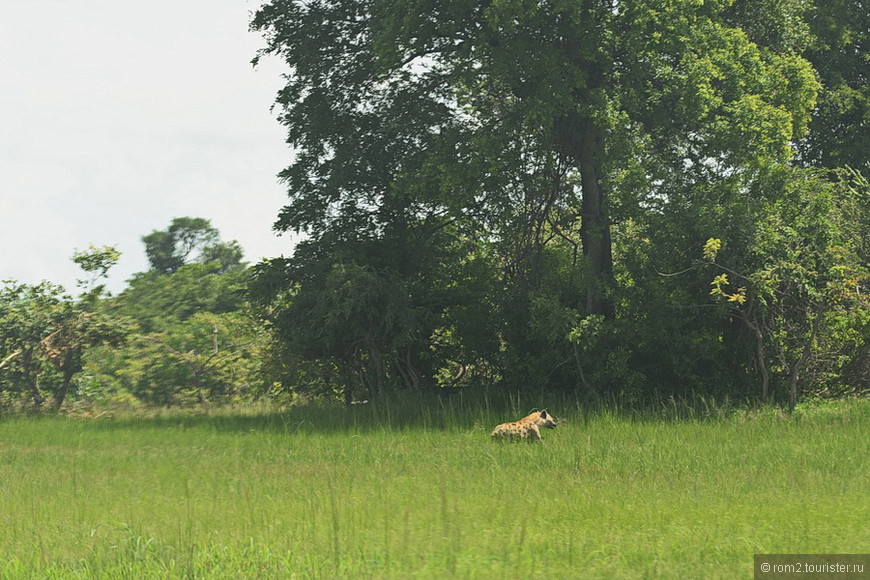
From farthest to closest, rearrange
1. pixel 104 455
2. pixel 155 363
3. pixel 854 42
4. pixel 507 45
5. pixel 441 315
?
pixel 155 363 < pixel 854 42 < pixel 441 315 < pixel 507 45 < pixel 104 455

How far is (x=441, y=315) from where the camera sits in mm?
20797

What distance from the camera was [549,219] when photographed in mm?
19781

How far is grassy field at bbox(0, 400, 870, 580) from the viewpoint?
22.7 ft

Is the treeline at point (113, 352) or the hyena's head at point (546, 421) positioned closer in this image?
the hyena's head at point (546, 421)

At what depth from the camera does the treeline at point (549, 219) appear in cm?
1672

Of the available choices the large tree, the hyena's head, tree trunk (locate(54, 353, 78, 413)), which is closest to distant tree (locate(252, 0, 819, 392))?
the large tree

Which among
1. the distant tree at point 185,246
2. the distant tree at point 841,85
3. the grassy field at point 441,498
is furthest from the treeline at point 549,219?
the distant tree at point 185,246

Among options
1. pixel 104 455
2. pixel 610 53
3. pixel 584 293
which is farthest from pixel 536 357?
pixel 104 455

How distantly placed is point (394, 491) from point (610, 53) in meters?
11.0

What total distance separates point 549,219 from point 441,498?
1177cm

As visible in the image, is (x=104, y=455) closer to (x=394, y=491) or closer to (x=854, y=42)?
(x=394, y=491)

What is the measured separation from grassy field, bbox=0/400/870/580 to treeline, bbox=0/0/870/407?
198 centimetres

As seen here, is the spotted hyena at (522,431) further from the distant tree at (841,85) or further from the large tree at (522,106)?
the distant tree at (841,85)

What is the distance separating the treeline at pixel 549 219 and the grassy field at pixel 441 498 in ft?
6.49
